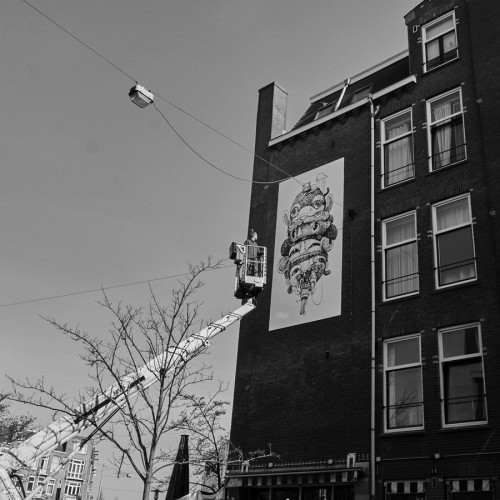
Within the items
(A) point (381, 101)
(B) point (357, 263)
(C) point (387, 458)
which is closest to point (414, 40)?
(A) point (381, 101)

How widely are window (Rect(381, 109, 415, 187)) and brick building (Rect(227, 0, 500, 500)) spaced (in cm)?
5

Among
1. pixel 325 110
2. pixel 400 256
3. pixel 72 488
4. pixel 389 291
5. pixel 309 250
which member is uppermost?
pixel 325 110

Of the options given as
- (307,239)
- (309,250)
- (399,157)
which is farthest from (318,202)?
(399,157)

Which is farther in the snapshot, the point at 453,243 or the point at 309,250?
the point at 309,250

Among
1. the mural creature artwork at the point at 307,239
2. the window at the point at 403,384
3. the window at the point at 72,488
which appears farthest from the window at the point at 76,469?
the window at the point at 403,384

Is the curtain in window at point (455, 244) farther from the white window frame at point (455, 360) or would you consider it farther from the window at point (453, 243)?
the white window frame at point (455, 360)

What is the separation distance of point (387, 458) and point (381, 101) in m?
11.5

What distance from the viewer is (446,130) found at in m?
19.2

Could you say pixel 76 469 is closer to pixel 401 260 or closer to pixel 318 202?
pixel 318 202

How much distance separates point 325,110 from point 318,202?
4.57 metres

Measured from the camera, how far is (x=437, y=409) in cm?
1580

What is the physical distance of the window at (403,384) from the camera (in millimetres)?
16516

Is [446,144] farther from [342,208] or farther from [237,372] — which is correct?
[237,372]

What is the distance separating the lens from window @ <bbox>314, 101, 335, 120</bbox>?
2406 cm
